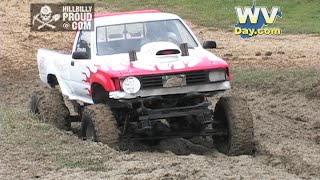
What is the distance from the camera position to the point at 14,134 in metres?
10.3

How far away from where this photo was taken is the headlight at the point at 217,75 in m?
10.1

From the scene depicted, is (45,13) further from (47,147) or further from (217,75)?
(47,147)

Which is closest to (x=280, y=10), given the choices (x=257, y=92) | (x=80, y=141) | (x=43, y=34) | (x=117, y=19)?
(x=43, y=34)

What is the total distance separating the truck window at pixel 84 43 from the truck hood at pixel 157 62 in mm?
549

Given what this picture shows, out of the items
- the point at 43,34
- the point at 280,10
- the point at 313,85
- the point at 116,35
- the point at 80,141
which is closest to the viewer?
the point at 80,141

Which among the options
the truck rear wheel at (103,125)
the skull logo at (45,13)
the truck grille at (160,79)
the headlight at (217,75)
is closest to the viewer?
the truck rear wheel at (103,125)

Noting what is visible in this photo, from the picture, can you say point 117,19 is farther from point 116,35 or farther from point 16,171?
point 16,171

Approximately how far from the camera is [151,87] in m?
9.86

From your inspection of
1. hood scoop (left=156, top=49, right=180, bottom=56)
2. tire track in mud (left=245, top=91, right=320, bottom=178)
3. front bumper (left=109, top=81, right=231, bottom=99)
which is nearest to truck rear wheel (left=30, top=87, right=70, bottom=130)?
front bumper (left=109, top=81, right=231, bottom=99)

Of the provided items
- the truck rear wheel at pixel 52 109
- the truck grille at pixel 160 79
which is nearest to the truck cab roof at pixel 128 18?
the truck rear wheel at pixel 52 109

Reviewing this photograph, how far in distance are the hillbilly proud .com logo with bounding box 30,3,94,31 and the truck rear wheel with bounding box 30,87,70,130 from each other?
12.8 meters

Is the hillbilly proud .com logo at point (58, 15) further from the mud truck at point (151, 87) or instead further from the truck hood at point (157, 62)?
the truck hood at point (157, 62)

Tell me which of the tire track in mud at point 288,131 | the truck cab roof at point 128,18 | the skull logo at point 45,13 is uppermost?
the truck cab roof at point 128,18

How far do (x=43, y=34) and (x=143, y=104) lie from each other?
15.5 m
